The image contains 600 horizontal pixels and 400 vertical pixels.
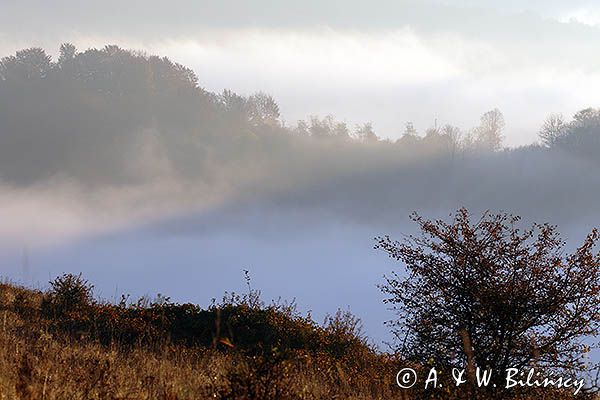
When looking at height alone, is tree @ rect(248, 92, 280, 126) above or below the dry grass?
above

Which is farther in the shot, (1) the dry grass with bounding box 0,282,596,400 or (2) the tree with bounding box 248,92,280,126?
(2) the tree with bounding box 248,92,280,126

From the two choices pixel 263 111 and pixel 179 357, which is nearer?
pixel 179 357

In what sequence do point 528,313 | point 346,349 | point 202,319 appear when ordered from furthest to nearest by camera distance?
point 202,319 < point 346,349 < point 528,313

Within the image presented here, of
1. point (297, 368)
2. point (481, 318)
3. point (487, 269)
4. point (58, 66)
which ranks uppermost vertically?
point (58, 66)

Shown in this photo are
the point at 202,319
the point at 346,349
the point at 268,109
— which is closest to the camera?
the point at 346,349

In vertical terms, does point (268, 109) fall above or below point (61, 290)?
above

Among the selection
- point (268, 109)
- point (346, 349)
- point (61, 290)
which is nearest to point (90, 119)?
point (268, 109)

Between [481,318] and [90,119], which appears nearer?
[481,318]

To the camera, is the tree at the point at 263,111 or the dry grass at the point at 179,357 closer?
the dry grass at the point at 179,357

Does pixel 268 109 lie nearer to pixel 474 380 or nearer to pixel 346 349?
pixel 346 349

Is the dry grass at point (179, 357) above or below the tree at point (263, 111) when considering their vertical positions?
below

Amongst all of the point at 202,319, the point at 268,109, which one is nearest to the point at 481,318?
the point at 202,319

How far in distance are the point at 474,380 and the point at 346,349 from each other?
686cm

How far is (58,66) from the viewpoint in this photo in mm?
85750
